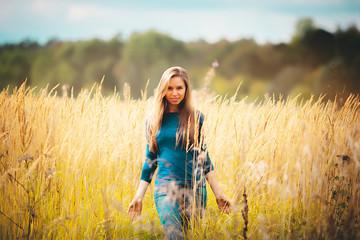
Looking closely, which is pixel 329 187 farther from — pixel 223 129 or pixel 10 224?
pixel 10 224

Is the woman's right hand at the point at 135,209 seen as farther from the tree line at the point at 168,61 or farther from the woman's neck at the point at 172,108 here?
the tree line at the point at 168,61

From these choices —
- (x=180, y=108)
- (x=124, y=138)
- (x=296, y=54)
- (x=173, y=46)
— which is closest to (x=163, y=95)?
(x=180, y=108)

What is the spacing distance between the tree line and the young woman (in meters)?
15.1

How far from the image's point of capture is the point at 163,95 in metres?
2.02

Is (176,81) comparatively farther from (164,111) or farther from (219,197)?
(219,197)

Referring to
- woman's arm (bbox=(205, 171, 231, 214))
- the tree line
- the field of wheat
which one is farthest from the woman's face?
the tree line

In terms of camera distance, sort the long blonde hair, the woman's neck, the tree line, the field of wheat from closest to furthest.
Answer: the field of wheat → the long blonde hair → the woman's neck → the tree line

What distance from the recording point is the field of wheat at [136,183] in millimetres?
1691

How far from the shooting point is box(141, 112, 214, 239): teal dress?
172 centimetres

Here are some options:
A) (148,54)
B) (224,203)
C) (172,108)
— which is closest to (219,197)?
(224,203)

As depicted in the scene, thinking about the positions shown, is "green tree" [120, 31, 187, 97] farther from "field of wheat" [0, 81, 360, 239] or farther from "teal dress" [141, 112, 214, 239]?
"teal dress" [141, 112, 214, 239]

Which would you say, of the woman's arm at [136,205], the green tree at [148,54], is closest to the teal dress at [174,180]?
the woman's arm at [136,205]

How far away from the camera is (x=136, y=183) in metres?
2.36

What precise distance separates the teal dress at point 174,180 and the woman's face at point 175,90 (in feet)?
0.39
